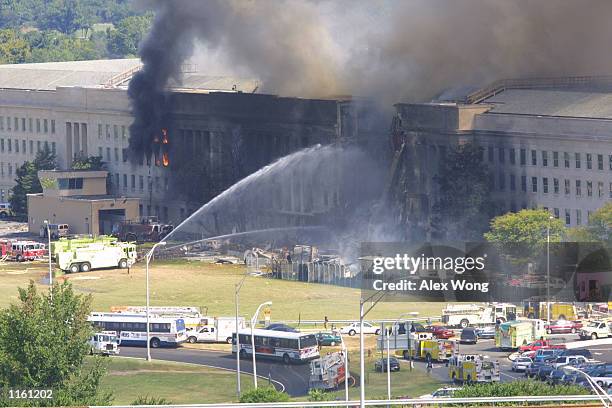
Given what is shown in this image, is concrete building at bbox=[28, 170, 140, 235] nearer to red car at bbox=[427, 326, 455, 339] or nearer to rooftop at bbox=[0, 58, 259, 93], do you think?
rooftop at bbox=[0, 58, 259, 93]

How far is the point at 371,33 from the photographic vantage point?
468ft

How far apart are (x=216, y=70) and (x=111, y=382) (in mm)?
79126

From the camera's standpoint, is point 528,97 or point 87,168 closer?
point 528,97

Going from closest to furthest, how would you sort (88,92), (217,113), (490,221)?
(490,221), (217,113), (88,92)

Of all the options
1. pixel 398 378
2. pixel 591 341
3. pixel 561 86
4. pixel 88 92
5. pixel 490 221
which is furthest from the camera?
pixel 88 92

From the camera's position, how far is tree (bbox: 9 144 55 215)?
147375 mm

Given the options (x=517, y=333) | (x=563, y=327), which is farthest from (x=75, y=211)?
(x=517, y=333)

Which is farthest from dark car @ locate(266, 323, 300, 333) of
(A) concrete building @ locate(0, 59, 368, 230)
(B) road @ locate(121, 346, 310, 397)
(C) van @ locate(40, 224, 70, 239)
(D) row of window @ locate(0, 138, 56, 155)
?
(D) row of window @ locate(0, 138, 56, 155)

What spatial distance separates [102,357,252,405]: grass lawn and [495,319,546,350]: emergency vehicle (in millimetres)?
9944

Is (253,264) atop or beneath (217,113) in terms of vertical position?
beneath

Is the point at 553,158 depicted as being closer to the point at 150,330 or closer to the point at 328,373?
the point at 150,330

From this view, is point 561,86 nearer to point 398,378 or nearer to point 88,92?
point 88,92

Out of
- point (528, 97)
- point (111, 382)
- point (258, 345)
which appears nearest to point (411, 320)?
point (258, 345)

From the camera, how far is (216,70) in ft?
524
